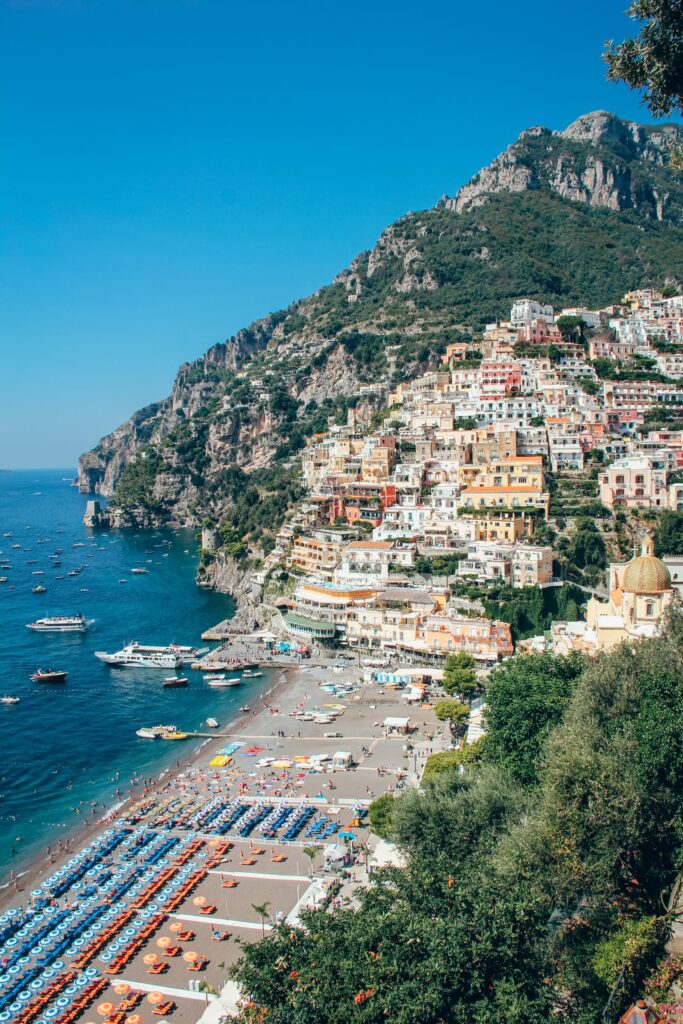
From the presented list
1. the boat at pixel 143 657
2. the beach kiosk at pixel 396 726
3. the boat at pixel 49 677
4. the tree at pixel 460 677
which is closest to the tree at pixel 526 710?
the beach kiosk at pixel 396 726

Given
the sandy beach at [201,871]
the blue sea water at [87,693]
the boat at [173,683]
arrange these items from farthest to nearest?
1. the boat at [173,683]
2. the blue sea water at [87,693]
3. the sandy beach at [201,871]

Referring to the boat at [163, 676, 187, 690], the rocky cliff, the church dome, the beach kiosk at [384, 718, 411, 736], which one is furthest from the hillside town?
the rocky cliff

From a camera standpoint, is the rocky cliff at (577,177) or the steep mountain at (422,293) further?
the rocky cliff at (577,177)

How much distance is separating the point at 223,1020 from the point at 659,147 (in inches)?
7343

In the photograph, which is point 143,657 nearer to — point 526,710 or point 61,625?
point 61,625

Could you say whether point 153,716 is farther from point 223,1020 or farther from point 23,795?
point 223,1020

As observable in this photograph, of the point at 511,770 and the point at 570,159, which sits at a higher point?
the point at 570,159

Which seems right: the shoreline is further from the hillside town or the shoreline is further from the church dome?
the church dome

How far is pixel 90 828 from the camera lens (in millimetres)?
32719

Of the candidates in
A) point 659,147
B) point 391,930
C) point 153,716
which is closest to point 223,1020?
point 391,930

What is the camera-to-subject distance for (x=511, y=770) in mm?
27172

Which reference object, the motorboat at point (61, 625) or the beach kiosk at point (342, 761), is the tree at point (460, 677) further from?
the motorboat at point (61, 625)

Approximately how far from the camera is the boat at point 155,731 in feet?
137

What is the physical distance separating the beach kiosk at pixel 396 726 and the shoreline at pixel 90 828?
24.9ft
